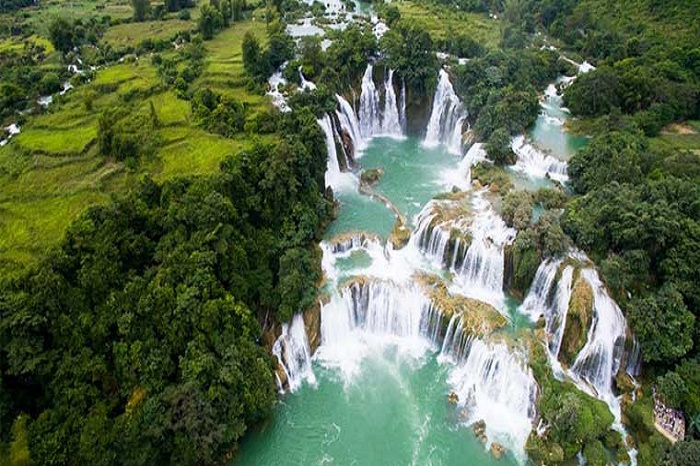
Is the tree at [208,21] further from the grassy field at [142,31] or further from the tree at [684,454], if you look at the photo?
the tree at [684,454]

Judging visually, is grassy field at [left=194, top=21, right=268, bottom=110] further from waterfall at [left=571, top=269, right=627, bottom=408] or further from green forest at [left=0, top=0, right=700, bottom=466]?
waterfall at [left=571, top=269, right=627, bottom=408]

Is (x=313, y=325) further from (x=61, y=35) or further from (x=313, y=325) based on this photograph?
(x=61, y=35)

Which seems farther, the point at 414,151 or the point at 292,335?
→ the point at 414,151

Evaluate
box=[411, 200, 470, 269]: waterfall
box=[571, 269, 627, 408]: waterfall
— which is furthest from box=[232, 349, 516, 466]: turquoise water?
box=[411, 200, 470, 269]: waterfall

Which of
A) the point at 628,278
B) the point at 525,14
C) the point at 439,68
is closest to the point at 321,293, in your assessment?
the point at 628,278

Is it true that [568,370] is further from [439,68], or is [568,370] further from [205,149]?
[439,68]
